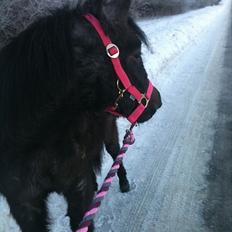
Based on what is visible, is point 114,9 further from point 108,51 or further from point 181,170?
point 181,170

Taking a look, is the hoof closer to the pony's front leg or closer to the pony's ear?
the pony's front leg

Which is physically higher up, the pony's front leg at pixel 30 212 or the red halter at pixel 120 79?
the red halter at pixel 120 79

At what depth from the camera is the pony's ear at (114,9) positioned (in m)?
2.06

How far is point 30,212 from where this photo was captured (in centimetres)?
231

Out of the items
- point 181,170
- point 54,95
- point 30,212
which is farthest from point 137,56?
point 181,170

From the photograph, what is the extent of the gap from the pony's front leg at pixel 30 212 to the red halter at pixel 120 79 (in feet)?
2.63

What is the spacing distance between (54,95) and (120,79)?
17.5 inches

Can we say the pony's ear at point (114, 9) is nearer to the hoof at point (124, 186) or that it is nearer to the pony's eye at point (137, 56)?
the pony's eye at point (137, 56)

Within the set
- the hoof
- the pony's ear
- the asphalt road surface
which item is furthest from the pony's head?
the hoof

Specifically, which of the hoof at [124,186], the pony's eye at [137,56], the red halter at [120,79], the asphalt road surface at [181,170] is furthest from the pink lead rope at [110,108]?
the hoof at [124,186]

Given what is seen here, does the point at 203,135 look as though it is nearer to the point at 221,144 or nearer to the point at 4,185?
the point at 221,144

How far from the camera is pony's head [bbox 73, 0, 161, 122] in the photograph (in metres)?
2.06

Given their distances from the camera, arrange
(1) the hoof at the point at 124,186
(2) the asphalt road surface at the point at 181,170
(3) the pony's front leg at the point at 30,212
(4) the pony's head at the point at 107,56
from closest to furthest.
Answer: (4) the pony's head at the point at 107,56
(3) the pony's front leg at the point at 30,212
(2) the asphalt road surface at the point at 181,170
(1) the hoof at the point at 124,186

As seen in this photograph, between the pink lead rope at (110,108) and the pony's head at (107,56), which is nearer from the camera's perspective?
the pink lead rope at (110,108)
